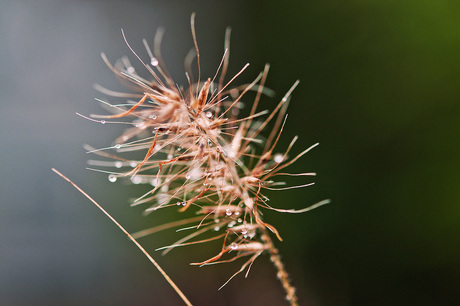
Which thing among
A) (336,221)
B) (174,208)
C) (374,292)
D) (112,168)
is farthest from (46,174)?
(374,292)

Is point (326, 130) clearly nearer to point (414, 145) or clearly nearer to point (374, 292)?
point (414, 145)

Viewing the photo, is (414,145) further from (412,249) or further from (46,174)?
(46,174)

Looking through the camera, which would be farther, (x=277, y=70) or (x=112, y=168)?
(x=112, y=168)

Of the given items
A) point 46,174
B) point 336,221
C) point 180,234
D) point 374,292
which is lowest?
point 374,292

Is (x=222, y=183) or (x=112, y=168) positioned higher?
(x=112, y=168)

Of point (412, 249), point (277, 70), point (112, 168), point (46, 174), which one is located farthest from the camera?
point (46, 174)

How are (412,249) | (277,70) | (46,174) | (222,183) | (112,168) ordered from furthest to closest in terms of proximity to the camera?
1. (46,174)
2. (112,168)
3. (277,70)
4. (412,249)
5. (222,183)
